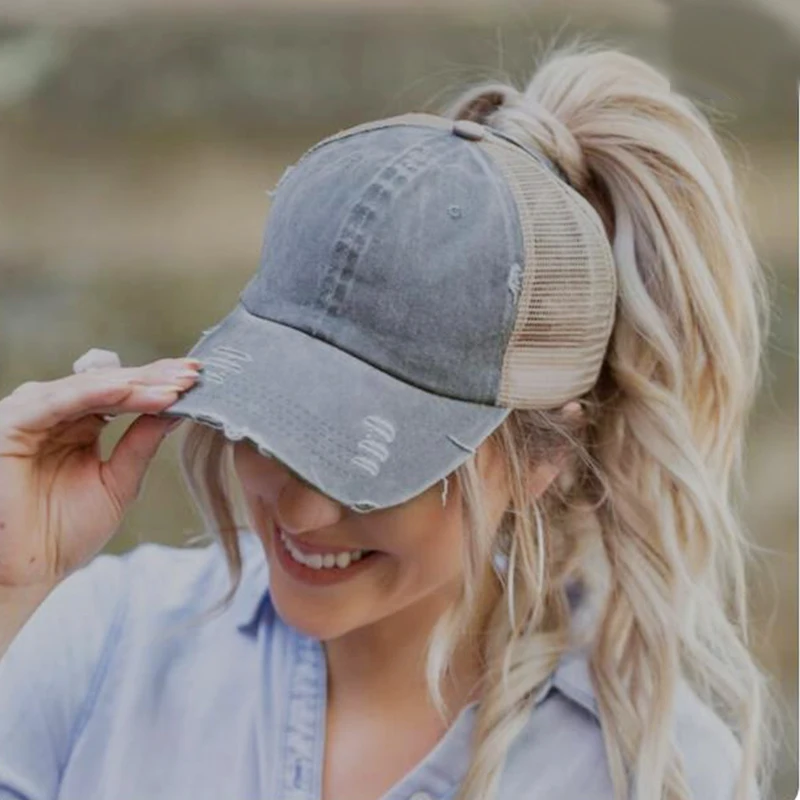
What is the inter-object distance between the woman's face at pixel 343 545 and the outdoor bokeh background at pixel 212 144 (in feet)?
1.55

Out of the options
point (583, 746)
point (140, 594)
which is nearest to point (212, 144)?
point (140, 594)

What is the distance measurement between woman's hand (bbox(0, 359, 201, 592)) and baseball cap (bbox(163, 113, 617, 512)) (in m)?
0.03

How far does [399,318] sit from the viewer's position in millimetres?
575

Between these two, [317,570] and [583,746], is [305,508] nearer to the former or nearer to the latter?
[317,570]

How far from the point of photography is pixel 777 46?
3.45 ft

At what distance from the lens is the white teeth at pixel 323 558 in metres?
0.60

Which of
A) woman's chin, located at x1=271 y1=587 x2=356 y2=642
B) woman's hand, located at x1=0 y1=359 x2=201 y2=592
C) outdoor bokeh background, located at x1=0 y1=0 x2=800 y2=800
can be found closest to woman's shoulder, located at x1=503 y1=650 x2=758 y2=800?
woman's chin, located at x1=271 y1=587 x2=356 y2=642

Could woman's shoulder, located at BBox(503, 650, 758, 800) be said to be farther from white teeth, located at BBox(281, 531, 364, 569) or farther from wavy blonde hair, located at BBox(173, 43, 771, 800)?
white teeth, located at BBox(281, 531, 364, 569)

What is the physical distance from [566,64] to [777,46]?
42 cm

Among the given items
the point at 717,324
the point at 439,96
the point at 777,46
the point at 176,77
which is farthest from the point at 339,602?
→ the point at 176,77

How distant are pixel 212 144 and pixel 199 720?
743 mm

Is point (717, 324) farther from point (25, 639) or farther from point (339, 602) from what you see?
point (25, 639)

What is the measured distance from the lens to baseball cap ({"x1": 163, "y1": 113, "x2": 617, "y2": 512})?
1.83 ft

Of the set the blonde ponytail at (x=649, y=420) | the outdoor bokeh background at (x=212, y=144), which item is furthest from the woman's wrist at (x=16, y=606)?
the outdoor bokeh background at (x=212, y=144)
